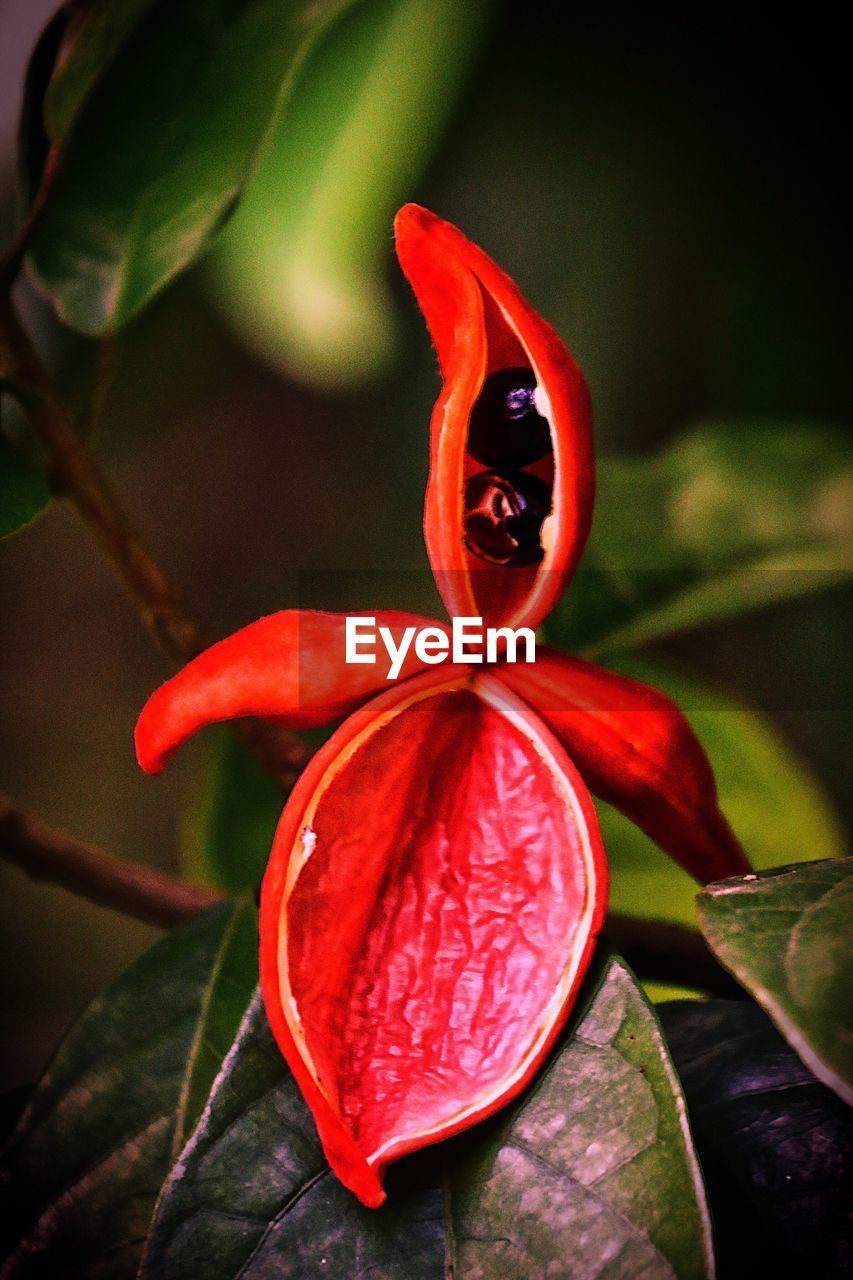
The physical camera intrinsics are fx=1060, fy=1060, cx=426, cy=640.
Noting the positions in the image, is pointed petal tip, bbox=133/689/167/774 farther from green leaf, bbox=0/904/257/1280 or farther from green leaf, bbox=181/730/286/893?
green leaf, bbox=181/730/286/893

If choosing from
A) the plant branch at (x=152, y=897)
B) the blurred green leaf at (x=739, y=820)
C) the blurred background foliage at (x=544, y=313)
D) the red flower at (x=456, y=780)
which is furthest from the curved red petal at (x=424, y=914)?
the blurred green leaf at (x=739, y=820)

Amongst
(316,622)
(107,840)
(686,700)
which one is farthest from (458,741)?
(107,840)

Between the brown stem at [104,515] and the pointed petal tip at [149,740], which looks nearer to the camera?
the pointed petal tip at [149,740]

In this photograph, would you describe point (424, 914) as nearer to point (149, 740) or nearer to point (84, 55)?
point (149, 740)

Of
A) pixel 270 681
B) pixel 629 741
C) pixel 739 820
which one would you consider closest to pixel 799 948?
pixel 629 741

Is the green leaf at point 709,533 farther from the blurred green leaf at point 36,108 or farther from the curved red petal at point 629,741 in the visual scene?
the blurred green leaf at point 36,108
